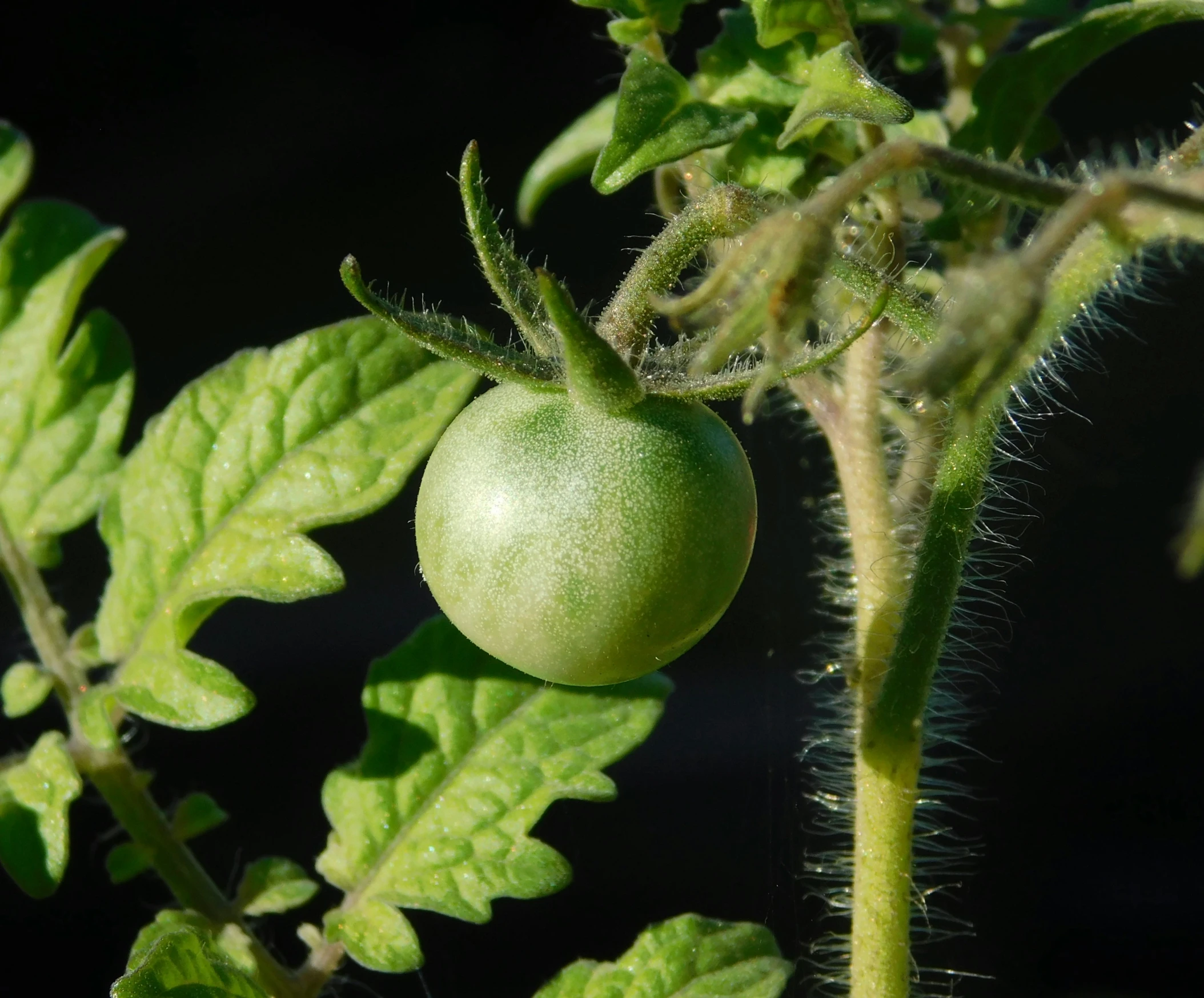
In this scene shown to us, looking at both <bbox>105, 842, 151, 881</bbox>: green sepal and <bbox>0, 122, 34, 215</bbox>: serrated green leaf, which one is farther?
<bbox>0, 122, 34, 215</bbox>: serrated green leaf

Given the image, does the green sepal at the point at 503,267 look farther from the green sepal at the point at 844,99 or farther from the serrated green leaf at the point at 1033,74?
the serrated green leaf at the point at 1033,74

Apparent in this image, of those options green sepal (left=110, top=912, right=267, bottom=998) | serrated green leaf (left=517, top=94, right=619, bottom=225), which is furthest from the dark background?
green sepal (left=110, top=912, right=267, bottom=998)

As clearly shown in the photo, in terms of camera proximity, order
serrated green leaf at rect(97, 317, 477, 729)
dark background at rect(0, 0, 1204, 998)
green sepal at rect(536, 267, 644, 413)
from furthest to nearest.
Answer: dark background at rect(0, 0, 1204, 998) → serrated green leaf at rect(97, 317, 477, 729) → green sepal at rect(536, 267, 644, 413)

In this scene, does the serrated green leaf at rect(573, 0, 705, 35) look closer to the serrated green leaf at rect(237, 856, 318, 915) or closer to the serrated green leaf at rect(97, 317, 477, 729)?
the serrated green leaf at rect(97, 317, 477, 729)

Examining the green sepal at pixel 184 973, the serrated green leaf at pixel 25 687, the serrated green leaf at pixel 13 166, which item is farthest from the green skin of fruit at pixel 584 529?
the serrated green leaf at pixel 13 166

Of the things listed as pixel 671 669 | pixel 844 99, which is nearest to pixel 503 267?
pixel 844 99

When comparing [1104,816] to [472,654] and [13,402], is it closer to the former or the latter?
[472,654]

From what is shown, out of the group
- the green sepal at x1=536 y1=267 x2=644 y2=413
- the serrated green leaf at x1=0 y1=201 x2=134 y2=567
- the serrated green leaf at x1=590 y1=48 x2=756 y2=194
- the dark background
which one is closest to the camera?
the green sepal at x1=536 y1=267 x2=644 y2=413
